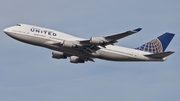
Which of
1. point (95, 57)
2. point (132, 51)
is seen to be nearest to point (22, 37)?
point (95, 57)

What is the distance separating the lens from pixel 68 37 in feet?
227

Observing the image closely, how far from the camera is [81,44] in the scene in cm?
6806

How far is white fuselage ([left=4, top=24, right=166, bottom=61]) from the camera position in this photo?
67750 mm

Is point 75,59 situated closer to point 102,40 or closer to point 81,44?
point 81,44

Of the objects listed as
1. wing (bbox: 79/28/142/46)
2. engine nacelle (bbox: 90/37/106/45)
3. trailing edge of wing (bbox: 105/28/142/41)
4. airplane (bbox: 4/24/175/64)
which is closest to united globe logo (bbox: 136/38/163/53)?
airplane (bbox: 4/24/175/64)

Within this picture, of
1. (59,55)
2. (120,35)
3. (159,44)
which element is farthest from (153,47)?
(59,55)

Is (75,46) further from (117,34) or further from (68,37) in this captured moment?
(117,34)

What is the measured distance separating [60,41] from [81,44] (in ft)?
10.5

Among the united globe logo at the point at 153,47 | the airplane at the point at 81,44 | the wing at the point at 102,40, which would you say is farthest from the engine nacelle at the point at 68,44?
the united globe logo at the point at 153,47

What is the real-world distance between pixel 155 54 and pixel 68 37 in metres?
13.9

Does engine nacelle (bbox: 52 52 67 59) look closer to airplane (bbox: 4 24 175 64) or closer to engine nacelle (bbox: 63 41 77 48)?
airplane (bbox: 4 24 175 64)

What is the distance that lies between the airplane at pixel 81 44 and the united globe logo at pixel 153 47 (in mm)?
1342

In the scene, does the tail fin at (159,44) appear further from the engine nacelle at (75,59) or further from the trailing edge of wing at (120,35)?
the engine nacelle at (75,59)

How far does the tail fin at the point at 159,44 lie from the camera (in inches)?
2985
